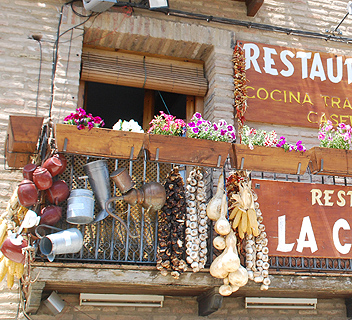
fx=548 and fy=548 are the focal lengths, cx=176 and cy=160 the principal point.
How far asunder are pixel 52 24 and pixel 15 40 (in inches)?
19.9

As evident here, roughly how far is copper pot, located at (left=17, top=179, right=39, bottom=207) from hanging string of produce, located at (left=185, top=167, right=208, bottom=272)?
1547mm

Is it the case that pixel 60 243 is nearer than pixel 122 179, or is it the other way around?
pixel 60 243

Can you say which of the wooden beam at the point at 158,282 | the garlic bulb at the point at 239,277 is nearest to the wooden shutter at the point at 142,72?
the wooden beam at the point at 158,282

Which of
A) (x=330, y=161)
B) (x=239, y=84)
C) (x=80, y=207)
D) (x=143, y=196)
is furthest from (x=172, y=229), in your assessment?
(x=239, y=84)

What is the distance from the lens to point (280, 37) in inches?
303

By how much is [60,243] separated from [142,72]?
9.94 feet

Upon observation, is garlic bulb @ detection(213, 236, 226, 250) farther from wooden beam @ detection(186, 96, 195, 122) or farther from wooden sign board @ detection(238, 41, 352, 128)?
wooden beam @ detection(186, 96, 195, 122)

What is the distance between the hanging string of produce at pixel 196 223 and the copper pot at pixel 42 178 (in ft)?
4.72

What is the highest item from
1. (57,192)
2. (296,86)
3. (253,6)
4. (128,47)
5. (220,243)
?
(253,6)

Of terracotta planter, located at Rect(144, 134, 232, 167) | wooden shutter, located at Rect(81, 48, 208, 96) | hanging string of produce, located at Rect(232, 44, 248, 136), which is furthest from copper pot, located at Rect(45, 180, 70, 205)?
hanging string of produce, located at Rect(232, 44, 248, 136)

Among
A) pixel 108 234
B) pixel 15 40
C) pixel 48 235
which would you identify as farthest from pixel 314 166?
pixel 15 40

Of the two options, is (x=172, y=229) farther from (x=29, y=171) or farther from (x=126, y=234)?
(x=29, y=171)

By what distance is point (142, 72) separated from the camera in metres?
7.25

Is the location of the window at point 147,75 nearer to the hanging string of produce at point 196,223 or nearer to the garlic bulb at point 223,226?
the hanging string of produce at point 196,223
